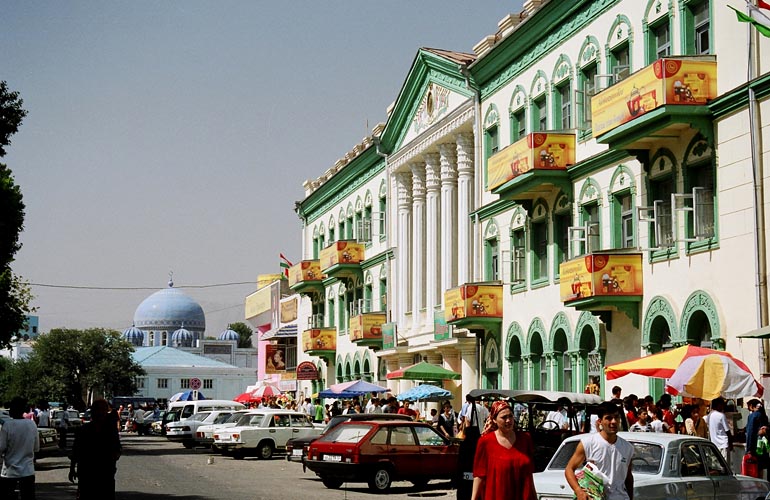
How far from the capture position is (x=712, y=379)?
20656mm

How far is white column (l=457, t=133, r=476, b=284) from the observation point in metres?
41.4

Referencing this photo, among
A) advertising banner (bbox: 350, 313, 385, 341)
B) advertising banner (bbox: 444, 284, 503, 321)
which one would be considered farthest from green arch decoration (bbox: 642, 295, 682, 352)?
advertising banner (bbox: 350, 313, 385, 341)

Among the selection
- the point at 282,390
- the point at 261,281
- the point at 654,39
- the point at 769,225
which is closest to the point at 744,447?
the point at 769,225

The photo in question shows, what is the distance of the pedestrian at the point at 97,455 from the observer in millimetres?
15000

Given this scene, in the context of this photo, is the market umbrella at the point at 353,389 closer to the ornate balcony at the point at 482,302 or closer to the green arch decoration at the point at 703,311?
the ornate balcony at the point at 482,302

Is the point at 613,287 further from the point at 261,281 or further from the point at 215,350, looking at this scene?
the point at 215,350

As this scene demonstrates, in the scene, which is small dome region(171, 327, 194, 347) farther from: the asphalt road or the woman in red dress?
the woman in red dress

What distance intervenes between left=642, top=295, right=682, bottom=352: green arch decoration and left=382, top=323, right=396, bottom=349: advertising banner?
21091mm

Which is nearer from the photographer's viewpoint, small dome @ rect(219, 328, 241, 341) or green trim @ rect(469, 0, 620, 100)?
green trim @ rect(469, 0, 620, 100)

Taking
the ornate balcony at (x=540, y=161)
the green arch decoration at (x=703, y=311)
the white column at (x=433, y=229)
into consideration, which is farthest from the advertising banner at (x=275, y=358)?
the green arch decoration at (x=703, y=311)

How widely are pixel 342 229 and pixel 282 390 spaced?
16.5m

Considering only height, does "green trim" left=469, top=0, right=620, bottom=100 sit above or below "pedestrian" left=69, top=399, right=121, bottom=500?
above

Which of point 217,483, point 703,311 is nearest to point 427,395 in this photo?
point 217,483

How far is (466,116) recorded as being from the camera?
40844 mm
